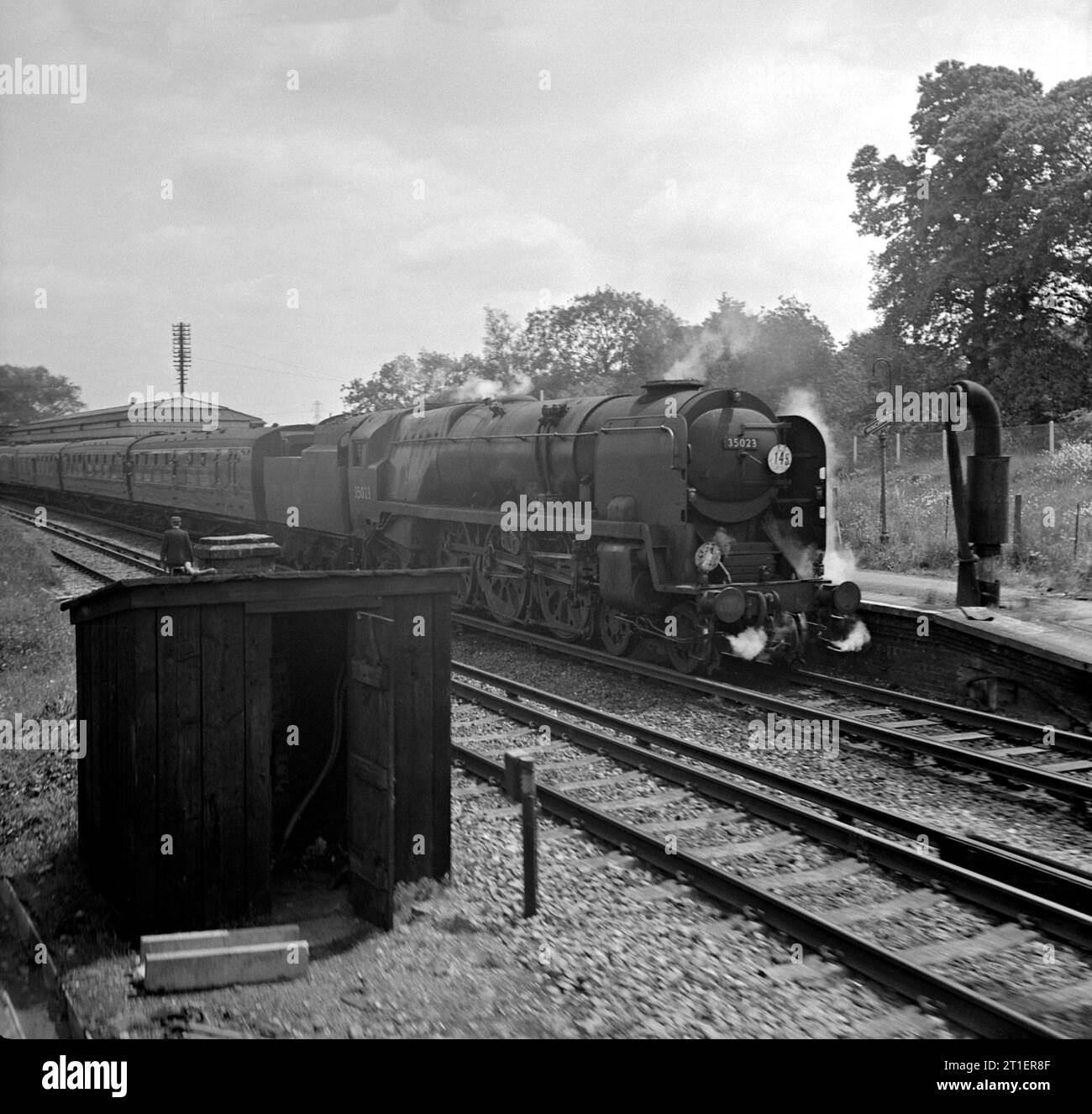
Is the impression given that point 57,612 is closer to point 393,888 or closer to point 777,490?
point 777,490

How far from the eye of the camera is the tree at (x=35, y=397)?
56312 millimetres

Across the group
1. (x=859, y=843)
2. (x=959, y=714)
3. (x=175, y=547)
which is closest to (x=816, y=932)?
(x=859, y=843)

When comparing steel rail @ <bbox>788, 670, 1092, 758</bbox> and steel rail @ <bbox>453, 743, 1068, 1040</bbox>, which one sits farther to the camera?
steel rail @ <bbox>788, 670, 1092, 758</bbox>

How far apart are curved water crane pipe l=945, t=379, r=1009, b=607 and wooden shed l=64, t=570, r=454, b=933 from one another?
28.9 ft

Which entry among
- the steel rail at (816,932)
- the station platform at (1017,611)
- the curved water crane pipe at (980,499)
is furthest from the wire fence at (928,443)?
the steel rail at (816,932)

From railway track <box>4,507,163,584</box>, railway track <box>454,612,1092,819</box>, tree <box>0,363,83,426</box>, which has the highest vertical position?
tree <box>0,363,83,426</box>

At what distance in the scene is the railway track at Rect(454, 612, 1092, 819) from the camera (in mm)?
8258

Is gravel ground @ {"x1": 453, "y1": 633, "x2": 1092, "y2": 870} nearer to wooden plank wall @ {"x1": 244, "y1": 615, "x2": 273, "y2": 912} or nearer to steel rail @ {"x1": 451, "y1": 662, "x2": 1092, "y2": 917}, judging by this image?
steel rail @ {"x1": 451, "y1": 662, "x2": 1092, "y2": 917}

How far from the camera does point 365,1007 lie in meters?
4.66

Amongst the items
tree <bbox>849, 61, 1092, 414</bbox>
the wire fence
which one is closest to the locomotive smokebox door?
the wire fence

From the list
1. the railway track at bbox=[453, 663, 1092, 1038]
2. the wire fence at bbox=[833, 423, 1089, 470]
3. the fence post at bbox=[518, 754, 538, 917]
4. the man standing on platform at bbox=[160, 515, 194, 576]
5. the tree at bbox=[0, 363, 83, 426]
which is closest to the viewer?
the railway track at bbox=[453, 663, 1092, 1038]

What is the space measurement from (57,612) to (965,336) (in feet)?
86.0

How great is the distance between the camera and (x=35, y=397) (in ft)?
234

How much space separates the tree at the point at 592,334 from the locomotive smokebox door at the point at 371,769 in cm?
3829
